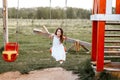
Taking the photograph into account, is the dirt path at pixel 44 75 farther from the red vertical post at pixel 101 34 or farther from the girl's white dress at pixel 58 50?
the red vertical post at pixel 101 34

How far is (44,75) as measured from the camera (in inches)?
365

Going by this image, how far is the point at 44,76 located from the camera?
9.16m

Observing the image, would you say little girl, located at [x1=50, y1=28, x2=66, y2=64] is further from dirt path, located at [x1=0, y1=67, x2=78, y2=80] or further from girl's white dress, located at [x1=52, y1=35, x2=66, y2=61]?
dirt path, located at [x1=0, y1=67, x2=78, y2=80]

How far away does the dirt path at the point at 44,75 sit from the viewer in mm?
8977

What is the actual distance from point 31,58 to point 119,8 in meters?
4.54

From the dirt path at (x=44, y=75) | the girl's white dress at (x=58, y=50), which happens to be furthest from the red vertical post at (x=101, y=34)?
the girl's white dress at (x=58, y=50)

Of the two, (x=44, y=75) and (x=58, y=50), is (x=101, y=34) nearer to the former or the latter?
(x=58, y=50)

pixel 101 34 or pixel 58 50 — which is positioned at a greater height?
pixel 101 34

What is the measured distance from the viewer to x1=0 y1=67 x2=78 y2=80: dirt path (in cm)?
898

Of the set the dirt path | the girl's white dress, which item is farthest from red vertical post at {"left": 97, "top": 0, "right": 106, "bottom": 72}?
the girl's white dress

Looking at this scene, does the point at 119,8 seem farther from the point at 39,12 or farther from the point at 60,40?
the point at 39,12

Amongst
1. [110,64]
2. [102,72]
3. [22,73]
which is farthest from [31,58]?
[102,72]

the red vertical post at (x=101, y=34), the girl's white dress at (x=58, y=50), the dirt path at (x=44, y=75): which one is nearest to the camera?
the red vertical post at (x=101, y=34)

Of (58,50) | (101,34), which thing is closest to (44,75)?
(58,50)
